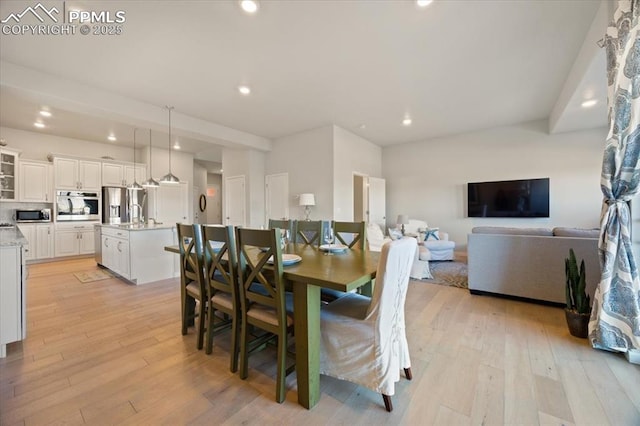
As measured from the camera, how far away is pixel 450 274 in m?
4.41

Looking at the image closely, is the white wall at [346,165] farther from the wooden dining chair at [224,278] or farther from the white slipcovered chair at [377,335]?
the white slipcovered chair at [377,335]

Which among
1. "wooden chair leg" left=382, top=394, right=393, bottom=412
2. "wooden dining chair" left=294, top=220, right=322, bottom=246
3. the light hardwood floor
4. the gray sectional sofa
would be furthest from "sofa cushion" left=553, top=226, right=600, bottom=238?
"wooden chair leg" left=382, top=394, right=393, bottom=412

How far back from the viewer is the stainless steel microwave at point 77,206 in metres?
5.80

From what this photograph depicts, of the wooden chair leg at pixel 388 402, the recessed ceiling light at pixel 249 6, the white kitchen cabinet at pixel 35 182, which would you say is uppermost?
the recessed ceiling light at pixel 249 6

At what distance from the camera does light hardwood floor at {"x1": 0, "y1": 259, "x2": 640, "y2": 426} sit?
4.86ft

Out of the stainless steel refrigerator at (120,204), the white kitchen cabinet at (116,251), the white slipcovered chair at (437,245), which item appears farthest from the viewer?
the stainless steel refrigerator at (120,204)

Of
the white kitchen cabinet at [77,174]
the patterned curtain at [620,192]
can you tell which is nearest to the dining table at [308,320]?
the patterned curtain at [620,192]

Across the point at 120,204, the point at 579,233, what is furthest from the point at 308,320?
the point at 120,204

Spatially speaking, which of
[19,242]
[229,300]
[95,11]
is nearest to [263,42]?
[95,11]

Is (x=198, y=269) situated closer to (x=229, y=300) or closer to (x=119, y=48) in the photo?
(x=229, y=300)

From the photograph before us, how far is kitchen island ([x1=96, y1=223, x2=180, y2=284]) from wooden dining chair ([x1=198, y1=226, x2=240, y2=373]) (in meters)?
2.55

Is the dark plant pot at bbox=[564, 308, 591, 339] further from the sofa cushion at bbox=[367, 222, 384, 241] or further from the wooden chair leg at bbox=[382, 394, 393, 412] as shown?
the sofa cushion at bbox=[367, 222, 384, 241]

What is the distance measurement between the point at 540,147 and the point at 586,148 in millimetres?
693

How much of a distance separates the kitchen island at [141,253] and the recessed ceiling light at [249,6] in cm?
344
